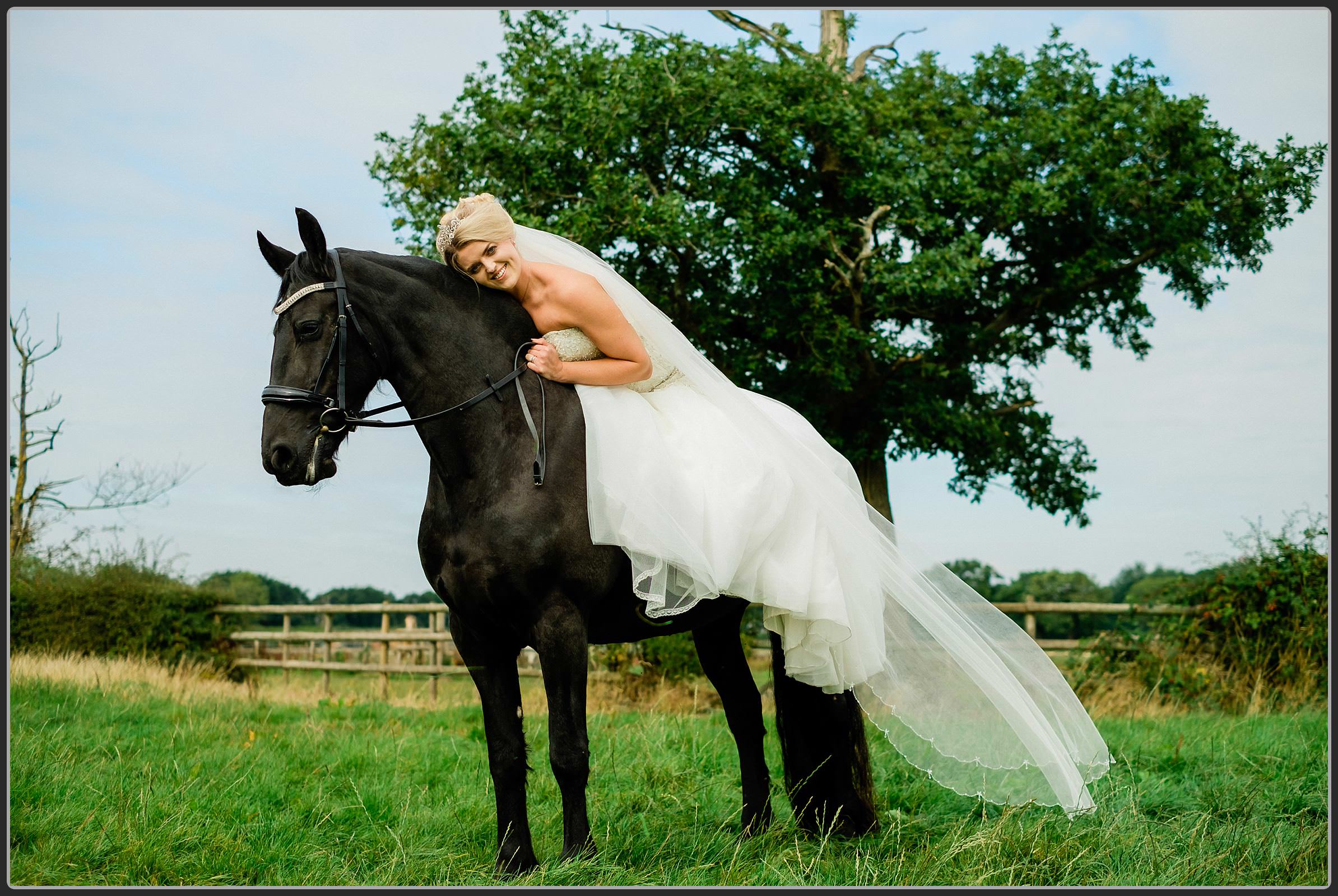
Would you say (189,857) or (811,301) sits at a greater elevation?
(811,301)

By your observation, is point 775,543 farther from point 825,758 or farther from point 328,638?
point 328,638

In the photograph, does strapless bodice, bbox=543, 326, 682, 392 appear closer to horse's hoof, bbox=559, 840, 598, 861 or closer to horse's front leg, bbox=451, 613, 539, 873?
horse's front leg, bbox=451, 613, 539, 873

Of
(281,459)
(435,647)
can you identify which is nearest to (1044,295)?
(435,647)

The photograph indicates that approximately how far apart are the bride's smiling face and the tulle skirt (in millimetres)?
568

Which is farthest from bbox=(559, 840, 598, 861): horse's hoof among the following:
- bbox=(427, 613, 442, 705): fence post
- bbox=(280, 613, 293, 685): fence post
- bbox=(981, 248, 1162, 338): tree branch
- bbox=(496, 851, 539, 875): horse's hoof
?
bbox=(280, 613, 293, 685): fence post

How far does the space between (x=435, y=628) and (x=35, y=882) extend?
38.4ft

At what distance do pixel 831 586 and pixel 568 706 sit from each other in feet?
3.96

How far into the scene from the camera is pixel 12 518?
44.3ft

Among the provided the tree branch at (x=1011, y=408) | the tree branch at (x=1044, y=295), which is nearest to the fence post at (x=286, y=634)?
the tree branch at (x=1011, y=408)

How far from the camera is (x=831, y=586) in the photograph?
422cm

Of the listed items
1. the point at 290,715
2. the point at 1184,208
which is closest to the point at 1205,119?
the point at 1184,208

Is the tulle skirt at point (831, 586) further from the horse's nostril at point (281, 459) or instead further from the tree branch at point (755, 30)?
the tree branch at point (755, 30)

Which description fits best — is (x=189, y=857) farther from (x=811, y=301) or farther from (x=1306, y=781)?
(x=811, y=301)

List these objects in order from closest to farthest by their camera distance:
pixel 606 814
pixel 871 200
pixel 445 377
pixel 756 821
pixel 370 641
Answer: pixel 445 377, pixel 756 821, pixel 606 814, pixel 871 200, pixel 370 641
